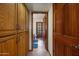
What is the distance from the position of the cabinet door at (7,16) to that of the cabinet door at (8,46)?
12 centimetres

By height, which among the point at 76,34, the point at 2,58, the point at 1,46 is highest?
the point at 76,34

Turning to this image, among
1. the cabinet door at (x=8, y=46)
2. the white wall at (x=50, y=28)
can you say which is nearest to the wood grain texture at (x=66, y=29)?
the white wall at (x=50, y=28)

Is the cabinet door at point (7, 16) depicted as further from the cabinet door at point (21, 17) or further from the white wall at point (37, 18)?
the white wall at point (37, 18)

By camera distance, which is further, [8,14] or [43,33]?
[43,33]

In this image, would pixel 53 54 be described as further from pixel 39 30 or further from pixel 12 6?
pixel 12 6

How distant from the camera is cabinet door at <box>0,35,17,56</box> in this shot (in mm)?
1131

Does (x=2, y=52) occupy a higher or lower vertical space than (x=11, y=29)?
lower

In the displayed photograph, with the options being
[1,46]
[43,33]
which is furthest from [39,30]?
[1,46]

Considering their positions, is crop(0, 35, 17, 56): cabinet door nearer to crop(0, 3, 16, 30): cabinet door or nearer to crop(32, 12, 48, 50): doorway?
crop(0, 3, 16, 30): cabinet door

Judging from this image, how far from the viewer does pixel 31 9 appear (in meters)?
1.30

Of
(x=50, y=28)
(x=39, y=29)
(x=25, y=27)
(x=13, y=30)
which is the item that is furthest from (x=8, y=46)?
(x=50, y=28)

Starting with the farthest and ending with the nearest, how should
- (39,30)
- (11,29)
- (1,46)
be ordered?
(39,30), (11,29), (1,46)

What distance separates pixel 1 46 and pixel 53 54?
0.57 m

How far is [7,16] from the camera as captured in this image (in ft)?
3.94
